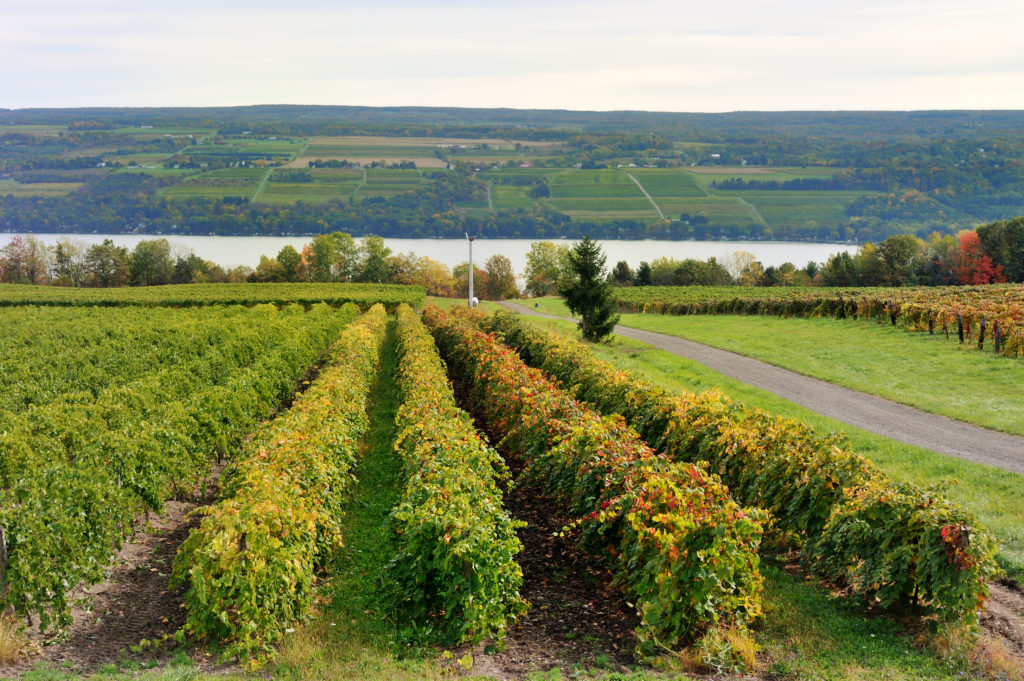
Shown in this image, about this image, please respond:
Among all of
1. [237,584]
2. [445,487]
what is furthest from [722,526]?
[237,584]

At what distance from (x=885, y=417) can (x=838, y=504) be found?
29.1 ft

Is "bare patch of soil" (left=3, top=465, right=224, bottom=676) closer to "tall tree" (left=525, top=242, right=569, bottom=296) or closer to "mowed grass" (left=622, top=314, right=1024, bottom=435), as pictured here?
"mowed grass" (left=622, top=314, right=1024, bottom=435)

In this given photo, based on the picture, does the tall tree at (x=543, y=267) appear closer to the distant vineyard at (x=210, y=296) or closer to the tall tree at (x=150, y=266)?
the distant vineyard at (x=210, y=296)

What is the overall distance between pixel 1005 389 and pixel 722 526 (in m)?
14.9

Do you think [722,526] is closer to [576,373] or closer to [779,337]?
[576,373]

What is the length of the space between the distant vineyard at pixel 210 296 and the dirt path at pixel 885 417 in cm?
4299

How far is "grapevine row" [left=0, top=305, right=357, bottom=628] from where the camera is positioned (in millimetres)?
7078

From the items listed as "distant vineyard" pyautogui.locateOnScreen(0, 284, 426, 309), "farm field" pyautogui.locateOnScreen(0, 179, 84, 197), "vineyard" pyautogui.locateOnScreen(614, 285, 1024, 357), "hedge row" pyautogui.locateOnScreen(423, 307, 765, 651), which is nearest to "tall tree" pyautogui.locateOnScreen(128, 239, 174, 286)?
"distant vineyard" pyautogui.locateOnScreen(0, 284, 426, 309)

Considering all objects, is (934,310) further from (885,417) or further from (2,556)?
A: (2,556)

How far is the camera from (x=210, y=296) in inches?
2527

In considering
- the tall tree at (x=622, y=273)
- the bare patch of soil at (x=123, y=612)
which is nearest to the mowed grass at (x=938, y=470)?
the bare patch of soil at (x=123, y=612)

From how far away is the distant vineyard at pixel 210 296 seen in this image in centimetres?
6191

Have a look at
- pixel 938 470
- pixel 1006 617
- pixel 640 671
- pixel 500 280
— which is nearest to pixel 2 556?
pixel 640 671

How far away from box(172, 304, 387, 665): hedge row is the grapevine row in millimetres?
1205
